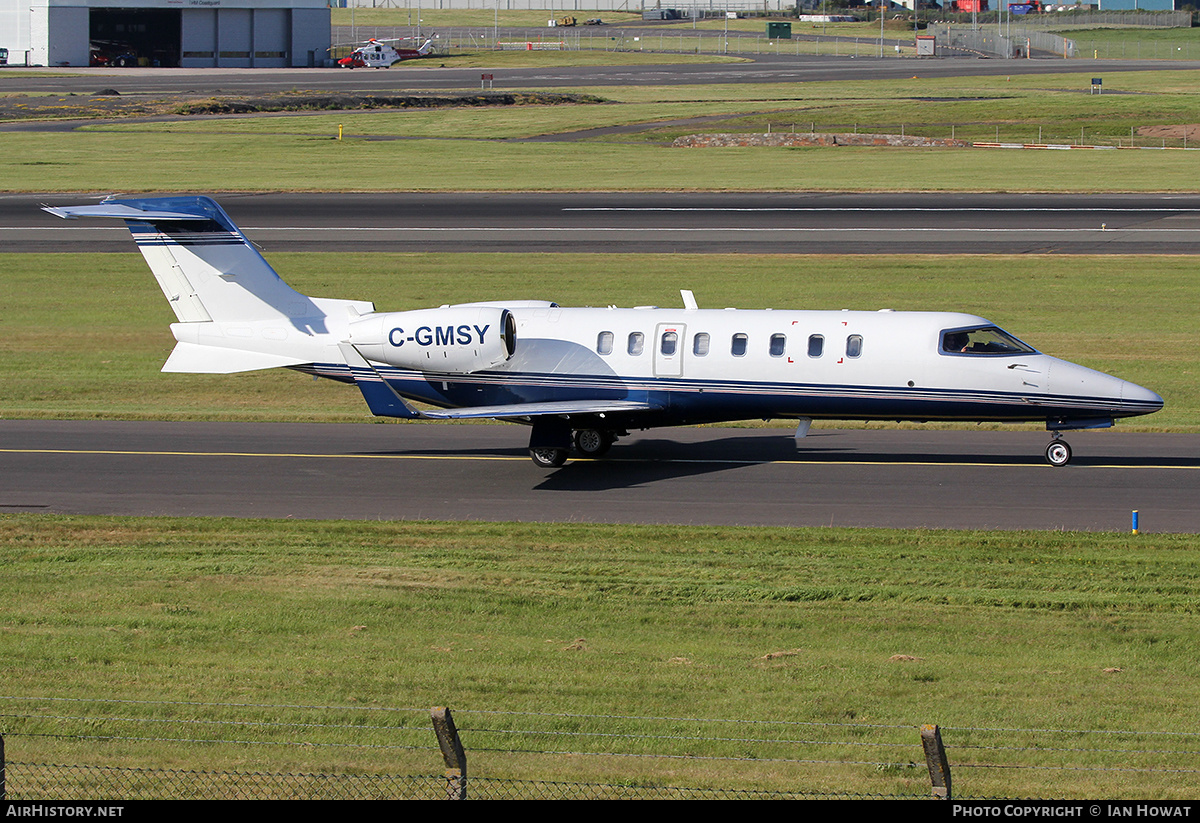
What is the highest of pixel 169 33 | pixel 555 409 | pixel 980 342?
pixel 169 33

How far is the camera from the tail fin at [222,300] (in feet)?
84.6

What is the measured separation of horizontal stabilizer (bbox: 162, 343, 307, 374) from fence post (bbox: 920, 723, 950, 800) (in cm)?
1895

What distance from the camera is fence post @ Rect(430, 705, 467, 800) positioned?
29.9ft

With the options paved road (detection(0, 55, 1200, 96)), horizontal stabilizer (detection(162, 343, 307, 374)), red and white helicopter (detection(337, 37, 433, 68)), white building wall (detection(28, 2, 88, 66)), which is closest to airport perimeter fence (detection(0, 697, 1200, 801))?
horizontal stabilizer (detection(162, 343, 307, 374))

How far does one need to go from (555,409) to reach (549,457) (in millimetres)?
1374

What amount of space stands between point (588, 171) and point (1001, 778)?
61078 millimetres

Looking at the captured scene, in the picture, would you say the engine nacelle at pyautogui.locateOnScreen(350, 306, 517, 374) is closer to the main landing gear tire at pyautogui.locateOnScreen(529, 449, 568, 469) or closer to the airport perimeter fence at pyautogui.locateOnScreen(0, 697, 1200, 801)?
the main landing gear tire at pyautogui.locateOnScreen(529, 449, 568, 469)

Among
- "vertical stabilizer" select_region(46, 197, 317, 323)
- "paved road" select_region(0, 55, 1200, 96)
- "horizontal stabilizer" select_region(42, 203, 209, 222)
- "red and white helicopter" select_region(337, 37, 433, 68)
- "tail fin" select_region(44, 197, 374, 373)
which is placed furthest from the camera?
"red and white helicopter" select_region(337, 37, 433, 68)

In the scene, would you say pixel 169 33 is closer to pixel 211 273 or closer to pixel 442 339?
pixel 211 273

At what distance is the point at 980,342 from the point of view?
77.5 feet

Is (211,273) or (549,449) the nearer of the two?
(549,449)

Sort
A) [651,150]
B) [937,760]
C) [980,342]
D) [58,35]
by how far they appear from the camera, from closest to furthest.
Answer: [937,760]
[980,342]
[651,150]
[58,35]

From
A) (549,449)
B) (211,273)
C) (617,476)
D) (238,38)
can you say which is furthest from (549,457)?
(238,38)

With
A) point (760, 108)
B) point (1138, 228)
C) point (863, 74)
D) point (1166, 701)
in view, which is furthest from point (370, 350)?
point (863, 74)
